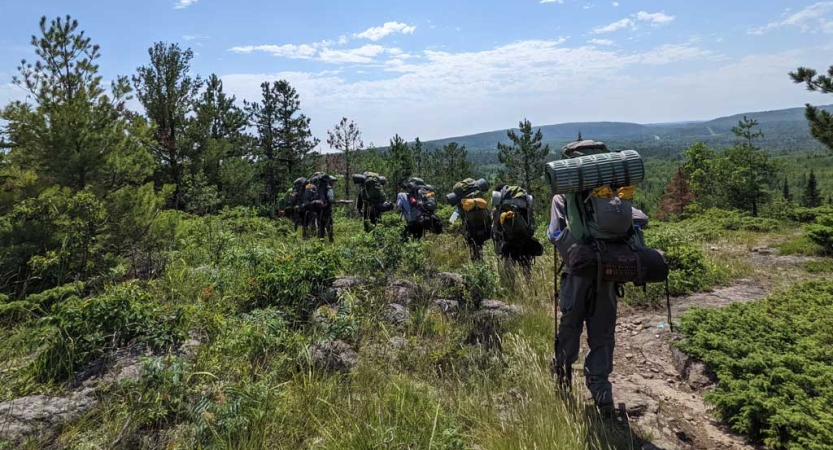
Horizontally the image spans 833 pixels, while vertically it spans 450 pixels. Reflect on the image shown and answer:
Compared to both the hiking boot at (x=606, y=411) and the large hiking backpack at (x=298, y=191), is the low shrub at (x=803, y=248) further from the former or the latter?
the large hiking backpack at (x=298, y=191)

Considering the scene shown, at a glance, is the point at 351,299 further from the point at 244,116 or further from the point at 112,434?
the point at 244,116

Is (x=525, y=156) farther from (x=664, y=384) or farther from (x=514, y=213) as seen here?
(x=664, y=384)

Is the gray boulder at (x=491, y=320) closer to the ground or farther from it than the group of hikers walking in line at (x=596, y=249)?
closer to the ground

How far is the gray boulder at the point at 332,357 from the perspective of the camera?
3225 mm

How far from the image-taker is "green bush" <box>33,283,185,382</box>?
2936 millimetres

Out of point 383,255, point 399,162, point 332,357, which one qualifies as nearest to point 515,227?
point 383,255

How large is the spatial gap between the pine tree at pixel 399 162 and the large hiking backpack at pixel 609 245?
21953mm

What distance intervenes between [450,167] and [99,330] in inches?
1287

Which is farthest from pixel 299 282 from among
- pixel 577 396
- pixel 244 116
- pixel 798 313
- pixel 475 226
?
pixel 244 116

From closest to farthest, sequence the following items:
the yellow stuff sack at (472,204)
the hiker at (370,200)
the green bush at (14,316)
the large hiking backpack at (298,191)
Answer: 1. the green bush at (14,316)
2. the yellow stuff sack at (472,204)
3. the hiker at (370,200)
4. the large hiking backpack at (298,191)

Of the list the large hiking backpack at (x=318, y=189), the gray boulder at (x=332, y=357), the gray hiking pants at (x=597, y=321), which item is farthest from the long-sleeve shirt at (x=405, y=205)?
the gray hiking pants at (x=597, y=321)

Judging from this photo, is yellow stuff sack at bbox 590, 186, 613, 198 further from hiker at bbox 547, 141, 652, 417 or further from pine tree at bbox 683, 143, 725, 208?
pine tree at bbox 683, 143, 725, 208

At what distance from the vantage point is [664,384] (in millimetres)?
3555

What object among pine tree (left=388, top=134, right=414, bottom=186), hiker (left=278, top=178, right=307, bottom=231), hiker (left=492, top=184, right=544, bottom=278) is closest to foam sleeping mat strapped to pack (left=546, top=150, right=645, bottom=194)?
hiker (left=492, top=184, right=544, bottom=278)
